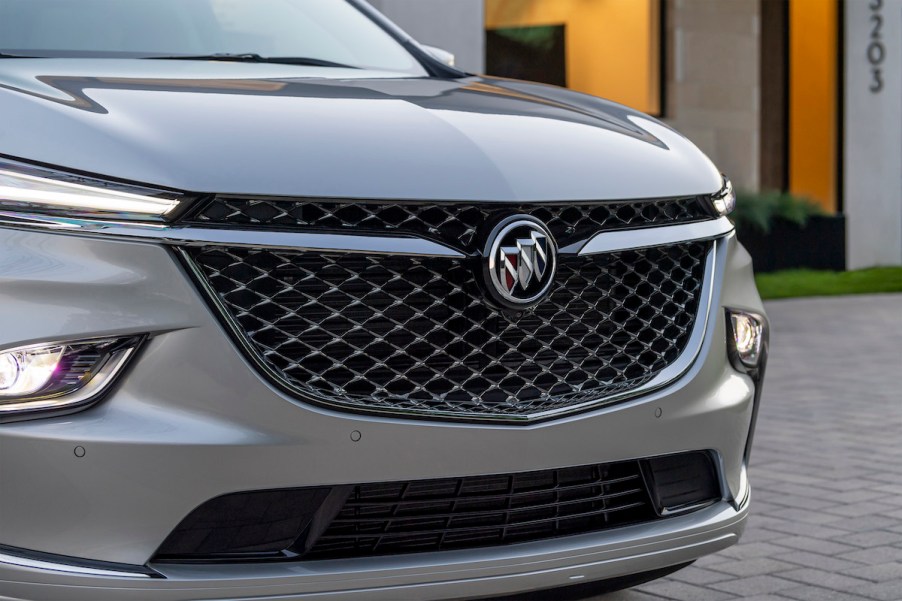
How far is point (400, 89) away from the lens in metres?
2.98

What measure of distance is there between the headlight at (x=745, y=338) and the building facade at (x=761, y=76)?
10.3 m

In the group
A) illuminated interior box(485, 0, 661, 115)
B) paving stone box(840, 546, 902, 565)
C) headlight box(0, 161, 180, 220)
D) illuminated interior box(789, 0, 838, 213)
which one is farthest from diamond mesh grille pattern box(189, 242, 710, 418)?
illuminated interior box(789, 0, 838, 213)

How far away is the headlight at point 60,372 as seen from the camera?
2.11 meters

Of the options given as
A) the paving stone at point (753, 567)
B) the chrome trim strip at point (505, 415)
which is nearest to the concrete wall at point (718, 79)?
the paving stone at point (753, 567)

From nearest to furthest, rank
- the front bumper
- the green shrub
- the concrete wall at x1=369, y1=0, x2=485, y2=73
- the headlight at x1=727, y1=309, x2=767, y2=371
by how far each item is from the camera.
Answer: the front bumper, the headlight at x1=727, y1=309, x2=767, y2=371, the concrete wall at x1=369, y1=0, x2=485, y2=73, the green shrub

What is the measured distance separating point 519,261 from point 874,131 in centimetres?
1505

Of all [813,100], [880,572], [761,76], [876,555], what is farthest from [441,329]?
[813,100]

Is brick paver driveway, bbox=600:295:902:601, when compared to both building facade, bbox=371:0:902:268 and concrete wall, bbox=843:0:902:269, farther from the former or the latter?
concrete wall, bbox=843:0:902:269

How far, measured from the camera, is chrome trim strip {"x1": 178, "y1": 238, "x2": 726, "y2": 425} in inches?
86.0

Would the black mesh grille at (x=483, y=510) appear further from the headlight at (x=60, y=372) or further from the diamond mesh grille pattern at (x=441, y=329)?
the headlight at (x=60, y=372)

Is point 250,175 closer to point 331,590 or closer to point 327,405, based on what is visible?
point 327,405

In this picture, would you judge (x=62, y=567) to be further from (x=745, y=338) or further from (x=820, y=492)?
(x=820, y=492)

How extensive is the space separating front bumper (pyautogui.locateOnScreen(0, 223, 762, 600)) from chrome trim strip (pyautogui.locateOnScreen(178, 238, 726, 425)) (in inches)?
0.7

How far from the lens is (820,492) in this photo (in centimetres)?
483
